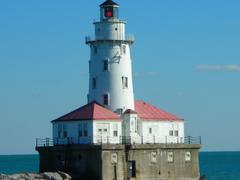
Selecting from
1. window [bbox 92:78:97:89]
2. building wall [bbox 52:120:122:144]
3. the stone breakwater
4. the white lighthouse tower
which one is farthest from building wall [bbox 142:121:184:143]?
the stone breakwater

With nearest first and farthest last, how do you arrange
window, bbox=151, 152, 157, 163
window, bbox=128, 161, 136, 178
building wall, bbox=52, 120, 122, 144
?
building wall, bbox=52, 120, 122, 144, window, bbox=128, 161, 136, 178, window, bbox=151, 152, 157, 163

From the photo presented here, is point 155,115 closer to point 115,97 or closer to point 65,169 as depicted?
point 115,97

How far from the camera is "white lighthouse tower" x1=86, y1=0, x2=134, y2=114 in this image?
6638 cm

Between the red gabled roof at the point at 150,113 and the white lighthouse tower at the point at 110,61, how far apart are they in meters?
1.07

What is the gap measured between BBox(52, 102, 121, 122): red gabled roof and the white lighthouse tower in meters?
1.96

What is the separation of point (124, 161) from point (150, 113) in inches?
249

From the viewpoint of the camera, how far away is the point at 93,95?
66812 millimetres

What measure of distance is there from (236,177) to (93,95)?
3368cm

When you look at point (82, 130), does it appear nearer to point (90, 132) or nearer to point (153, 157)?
point (90, 132)

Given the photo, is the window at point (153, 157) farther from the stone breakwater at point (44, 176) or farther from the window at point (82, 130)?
the stone breakwater at point (44, 176)

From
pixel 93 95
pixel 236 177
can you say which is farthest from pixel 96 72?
pixel 236 177

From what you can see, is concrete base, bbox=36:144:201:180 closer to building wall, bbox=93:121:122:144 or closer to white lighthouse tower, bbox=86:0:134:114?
building wall, bbox=93:121:122:144

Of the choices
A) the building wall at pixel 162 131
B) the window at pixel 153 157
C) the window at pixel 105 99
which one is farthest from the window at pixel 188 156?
the window at pixel 105 99

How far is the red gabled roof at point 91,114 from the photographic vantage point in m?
62.8
